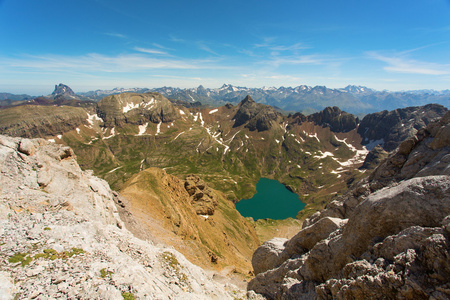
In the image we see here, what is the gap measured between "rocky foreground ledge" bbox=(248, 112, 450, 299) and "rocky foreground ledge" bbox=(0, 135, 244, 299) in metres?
9.42

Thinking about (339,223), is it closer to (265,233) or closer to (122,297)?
(122,297)

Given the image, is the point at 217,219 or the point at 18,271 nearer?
the point at 18,271

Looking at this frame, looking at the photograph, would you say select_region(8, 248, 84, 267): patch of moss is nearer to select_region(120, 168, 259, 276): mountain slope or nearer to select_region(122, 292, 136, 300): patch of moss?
select_region(122, 292, 136, 300): patch of moss

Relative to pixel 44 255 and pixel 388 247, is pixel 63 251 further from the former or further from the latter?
pixel 388 247

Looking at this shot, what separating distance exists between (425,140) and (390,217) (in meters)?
19.0

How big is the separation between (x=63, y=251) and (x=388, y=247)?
2438 centimetres

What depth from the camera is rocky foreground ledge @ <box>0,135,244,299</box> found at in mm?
12180

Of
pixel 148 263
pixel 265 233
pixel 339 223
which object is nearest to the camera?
pixel 148 263

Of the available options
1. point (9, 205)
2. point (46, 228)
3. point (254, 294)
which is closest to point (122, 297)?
point (46, 228)

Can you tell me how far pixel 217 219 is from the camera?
82.8 m

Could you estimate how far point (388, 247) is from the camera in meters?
13.3

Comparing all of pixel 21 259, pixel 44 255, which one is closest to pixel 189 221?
pixel 44 255

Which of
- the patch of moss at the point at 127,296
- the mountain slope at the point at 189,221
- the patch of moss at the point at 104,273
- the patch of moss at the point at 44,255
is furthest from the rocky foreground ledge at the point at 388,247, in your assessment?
the mountain slope at the point at 189,221

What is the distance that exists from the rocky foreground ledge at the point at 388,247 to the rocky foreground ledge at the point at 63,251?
371 inches
